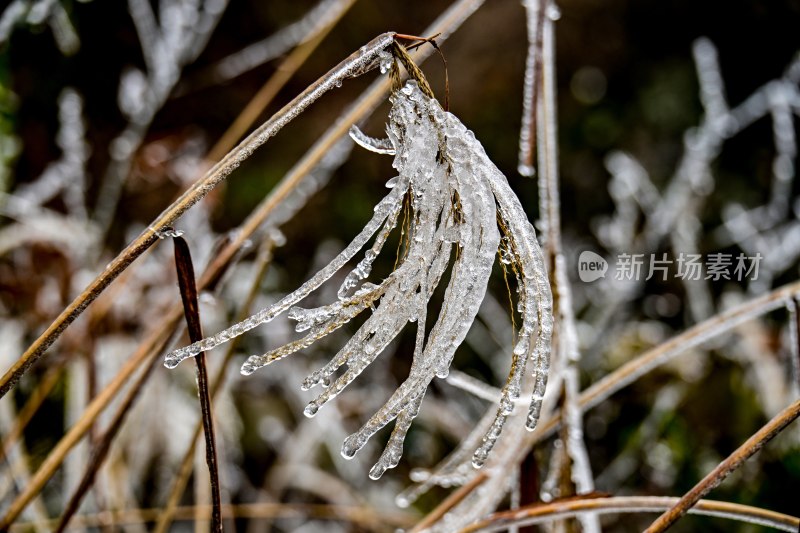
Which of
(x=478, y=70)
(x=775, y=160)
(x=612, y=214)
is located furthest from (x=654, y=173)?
(x=478, y=70)

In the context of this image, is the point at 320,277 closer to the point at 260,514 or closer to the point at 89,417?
the point at 89,417

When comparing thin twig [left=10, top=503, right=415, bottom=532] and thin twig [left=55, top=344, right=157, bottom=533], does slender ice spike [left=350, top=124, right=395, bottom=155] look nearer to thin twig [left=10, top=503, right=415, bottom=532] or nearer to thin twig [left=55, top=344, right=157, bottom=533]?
thin twig [left=55, top=344, right=157, bottom=533]

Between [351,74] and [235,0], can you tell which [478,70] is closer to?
[235,0]

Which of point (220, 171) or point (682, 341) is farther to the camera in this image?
point (682, 341)

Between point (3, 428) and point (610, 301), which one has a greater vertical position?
point (610, 301)

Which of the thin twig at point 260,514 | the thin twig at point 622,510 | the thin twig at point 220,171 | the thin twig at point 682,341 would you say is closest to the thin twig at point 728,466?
the thin twig at point 622,510

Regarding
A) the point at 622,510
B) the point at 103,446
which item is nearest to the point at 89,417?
the point at 103,446
